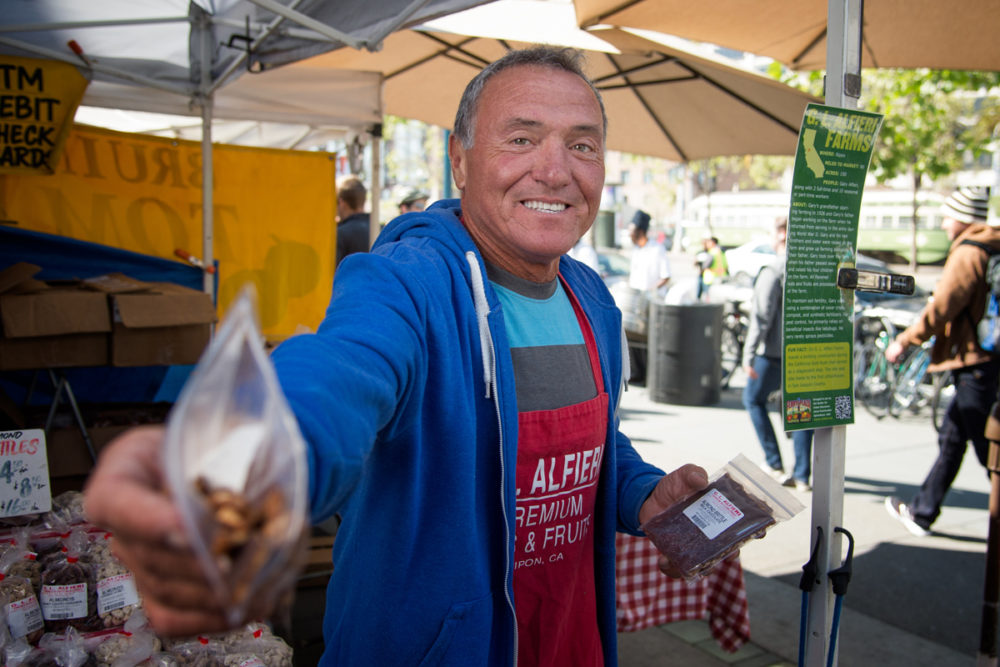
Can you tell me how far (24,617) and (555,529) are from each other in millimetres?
1579

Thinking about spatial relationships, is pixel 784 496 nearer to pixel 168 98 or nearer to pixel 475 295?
pixel 475 295

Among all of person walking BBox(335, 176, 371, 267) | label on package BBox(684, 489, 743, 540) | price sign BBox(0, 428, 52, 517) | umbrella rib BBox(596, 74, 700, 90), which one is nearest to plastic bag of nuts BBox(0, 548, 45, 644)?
price sign BBox(0, 428, 52, 517)

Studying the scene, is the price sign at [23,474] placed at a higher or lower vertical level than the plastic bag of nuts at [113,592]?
higher

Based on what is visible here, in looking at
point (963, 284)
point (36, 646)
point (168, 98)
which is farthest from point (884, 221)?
point (36, 646)

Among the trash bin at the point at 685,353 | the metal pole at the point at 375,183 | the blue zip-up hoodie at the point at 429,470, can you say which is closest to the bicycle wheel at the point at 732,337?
the trash bin at the point at 685,353

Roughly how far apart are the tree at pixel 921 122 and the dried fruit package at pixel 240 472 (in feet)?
34.9

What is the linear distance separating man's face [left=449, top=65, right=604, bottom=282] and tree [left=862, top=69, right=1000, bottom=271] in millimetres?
9562

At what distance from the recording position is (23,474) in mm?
2492

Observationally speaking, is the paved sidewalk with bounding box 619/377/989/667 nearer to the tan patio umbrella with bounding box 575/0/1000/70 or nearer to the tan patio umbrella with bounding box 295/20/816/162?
the tan patio umbrella with bounding box 295/20/816/162

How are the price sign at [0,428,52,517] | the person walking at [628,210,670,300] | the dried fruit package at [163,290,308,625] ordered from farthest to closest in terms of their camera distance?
the person walking at [628,210,670,300], the price sign at [0,428,52,517], the dried fruit package at [163,290,308,625]

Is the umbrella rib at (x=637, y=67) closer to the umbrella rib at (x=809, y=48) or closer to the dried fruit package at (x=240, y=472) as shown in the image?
the umbrella rib at (x=809, y=48)

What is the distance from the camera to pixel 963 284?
4.61m

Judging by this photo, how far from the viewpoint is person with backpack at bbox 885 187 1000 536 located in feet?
15.2

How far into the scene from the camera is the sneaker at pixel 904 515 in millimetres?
5078
